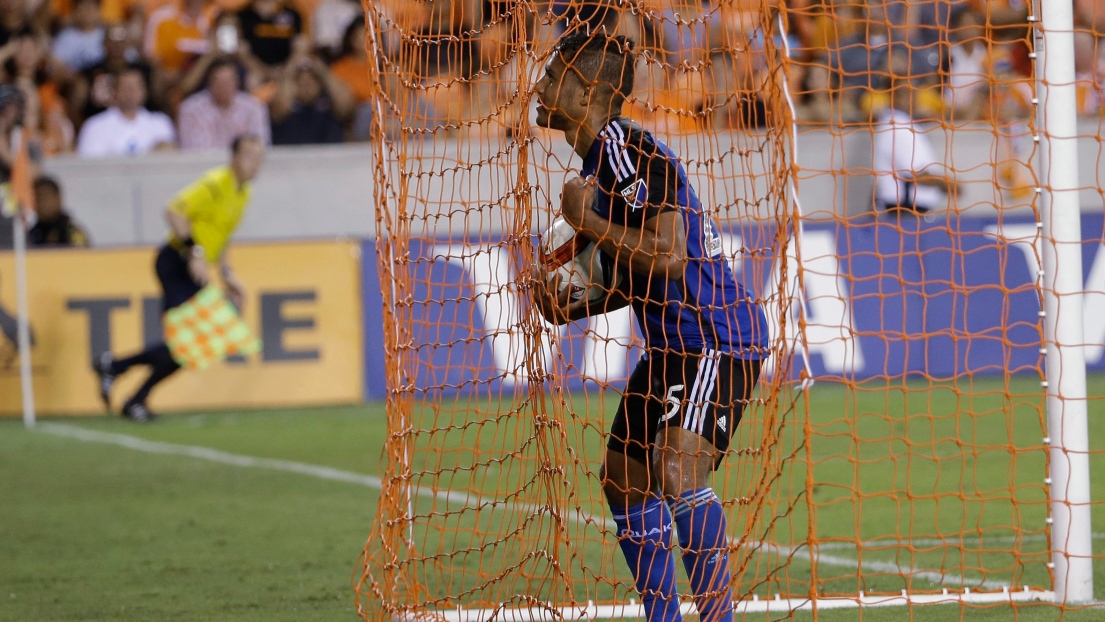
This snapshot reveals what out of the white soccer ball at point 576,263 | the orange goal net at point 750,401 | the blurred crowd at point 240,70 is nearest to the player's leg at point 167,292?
the orange goal net at point 750,401

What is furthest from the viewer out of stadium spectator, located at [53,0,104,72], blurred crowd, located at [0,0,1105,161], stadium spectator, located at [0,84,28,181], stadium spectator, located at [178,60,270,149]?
stadium spectator, located at [53,0,104,72]

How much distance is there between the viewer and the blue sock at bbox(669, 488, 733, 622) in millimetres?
4574

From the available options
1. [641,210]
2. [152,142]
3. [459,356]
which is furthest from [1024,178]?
[641,210]

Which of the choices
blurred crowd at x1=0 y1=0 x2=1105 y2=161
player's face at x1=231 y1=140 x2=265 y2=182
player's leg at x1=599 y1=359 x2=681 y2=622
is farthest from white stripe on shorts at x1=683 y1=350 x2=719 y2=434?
blurred crowd at x1=0 y1=0 x2=1105 y2=161

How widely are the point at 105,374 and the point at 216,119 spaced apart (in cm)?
382

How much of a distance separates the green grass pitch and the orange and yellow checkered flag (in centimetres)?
61

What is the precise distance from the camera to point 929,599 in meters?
5.36

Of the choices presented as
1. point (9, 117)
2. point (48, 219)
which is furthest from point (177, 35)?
point (48, 219)

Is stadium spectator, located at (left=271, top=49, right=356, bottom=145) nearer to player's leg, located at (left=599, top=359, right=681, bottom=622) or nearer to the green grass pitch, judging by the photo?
the green grass pitch

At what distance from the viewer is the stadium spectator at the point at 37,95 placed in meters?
14.9

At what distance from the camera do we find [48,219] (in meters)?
13.4

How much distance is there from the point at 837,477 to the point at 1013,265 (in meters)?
5.33

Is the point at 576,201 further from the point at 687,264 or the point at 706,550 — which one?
the point at 706,550

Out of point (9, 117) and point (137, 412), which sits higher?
point (9, 117)
